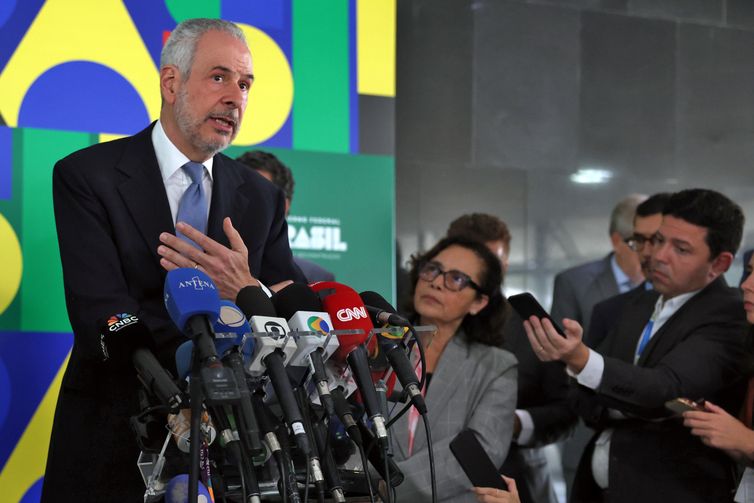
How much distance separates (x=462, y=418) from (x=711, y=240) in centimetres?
108

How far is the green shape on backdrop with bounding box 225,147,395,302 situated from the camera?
4996 millimetres

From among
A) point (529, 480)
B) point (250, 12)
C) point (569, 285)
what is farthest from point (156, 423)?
point (569, 285)

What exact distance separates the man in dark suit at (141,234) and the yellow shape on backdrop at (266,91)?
7.61 feet

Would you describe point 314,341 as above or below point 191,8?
below

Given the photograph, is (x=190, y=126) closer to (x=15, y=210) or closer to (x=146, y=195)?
(x=146, y=195)

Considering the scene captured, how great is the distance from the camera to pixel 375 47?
5254mm

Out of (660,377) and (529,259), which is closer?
(660,377)

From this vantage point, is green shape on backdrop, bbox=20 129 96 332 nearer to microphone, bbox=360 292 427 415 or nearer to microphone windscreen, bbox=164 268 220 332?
microphone, bbox=360 292 427 415

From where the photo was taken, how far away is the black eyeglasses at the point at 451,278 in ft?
12.3

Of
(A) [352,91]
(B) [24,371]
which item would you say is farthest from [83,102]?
(A) [352,91]

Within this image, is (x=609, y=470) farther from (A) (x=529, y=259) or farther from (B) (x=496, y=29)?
(B) (x=496, y=29)

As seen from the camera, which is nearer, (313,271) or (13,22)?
(13,22)

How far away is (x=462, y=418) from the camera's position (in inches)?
137

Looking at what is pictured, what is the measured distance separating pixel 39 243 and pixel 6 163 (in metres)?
0.34
